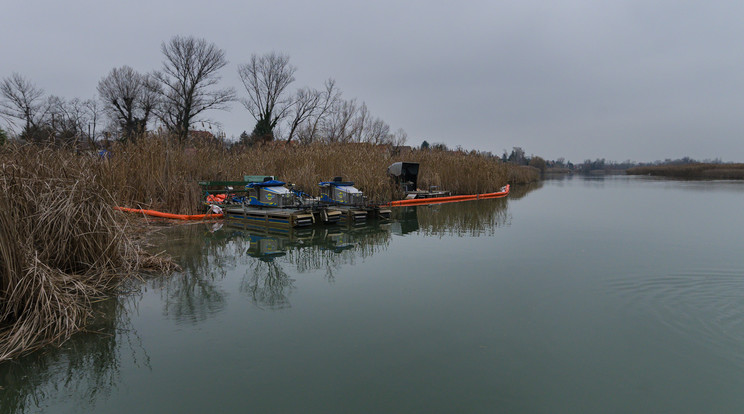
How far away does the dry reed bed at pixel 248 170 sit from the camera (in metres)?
11.6

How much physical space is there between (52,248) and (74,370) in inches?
78.2

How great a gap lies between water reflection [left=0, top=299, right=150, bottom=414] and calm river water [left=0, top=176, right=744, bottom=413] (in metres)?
0.01

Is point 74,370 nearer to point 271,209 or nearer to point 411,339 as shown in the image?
point 411,339

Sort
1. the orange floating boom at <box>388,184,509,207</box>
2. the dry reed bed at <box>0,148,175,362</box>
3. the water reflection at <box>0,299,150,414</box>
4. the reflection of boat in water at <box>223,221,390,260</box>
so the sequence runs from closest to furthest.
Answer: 1. the water reflection at <box>0,299,150,414</box>
2. the dry reed bed at <box>0,148,175,362</box>
3. the reflection of boat in water at <box>223,221,390,260</box>
4. the orange floating boom at <box>388,184,509,207</box>

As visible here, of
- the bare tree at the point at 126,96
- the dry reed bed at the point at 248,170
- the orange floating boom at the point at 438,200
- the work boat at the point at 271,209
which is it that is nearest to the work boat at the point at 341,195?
the work boat at the point at 271,209

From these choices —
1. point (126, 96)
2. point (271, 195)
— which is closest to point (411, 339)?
point (271, 195)

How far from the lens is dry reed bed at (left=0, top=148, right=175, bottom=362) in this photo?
3582 mm

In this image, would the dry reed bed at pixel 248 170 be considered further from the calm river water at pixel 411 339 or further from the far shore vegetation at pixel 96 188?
the calm river water at pixel 411 339

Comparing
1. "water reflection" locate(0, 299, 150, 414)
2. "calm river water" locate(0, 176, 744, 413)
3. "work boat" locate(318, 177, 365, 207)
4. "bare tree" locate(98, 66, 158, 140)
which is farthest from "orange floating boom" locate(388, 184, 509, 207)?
"bare tree" locate(98, 66, 158, 140)

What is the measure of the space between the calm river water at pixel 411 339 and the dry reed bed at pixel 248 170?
3402mm

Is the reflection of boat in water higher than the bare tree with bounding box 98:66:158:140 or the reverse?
the reverse

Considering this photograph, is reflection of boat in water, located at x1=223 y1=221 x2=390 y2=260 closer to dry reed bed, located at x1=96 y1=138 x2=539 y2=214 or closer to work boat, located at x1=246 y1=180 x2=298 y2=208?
work boat, located at x1=246 y1=180 x2=298 y2=208

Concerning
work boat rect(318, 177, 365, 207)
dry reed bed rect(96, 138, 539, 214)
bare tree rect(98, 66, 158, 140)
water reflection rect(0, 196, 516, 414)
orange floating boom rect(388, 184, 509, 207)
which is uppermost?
bare tree rect(98, 66, 158, 140)

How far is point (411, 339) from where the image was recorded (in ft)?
12.4
